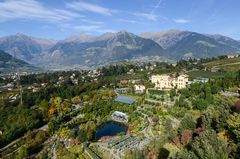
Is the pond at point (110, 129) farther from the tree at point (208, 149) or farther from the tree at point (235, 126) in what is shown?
the tree at point (208, 149)

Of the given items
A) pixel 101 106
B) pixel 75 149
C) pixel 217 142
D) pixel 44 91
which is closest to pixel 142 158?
pixel 217 142

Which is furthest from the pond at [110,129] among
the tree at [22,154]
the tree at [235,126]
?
the tree at [235,126]

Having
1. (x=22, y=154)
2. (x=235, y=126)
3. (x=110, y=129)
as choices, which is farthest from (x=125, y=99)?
(x=235, y=126)

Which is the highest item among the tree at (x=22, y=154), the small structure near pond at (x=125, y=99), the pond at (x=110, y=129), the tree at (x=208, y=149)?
the tree at (x=208, y=149)

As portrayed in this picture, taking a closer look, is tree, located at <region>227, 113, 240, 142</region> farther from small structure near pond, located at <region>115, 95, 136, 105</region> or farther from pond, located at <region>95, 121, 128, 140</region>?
small structure near pond, located at <region>115, 95, 136, 105</region>

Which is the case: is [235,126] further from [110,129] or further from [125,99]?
[125,99]

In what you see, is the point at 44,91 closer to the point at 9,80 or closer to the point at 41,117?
the point at 41,117

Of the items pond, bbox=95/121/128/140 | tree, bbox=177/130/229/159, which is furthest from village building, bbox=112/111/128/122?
tree, bbox=177/130/229/159
